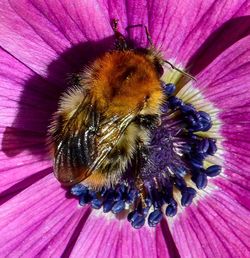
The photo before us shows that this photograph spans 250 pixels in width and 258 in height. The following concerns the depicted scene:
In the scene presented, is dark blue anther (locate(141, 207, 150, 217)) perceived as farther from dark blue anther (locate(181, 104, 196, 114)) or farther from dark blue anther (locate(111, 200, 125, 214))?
dark blue anther (locate(181, 104, 196, 114))

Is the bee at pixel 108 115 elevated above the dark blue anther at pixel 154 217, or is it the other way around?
the bee at pixel 108 115

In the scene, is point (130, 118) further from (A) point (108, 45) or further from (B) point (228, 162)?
(B) point (228, 162)

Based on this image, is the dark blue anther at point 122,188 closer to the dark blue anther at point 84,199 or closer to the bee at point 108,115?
the dark blue anther at point 84,199

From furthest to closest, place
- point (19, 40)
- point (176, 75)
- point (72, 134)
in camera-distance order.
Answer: point (176, 75) → point (19, 40) → point (72, 134)

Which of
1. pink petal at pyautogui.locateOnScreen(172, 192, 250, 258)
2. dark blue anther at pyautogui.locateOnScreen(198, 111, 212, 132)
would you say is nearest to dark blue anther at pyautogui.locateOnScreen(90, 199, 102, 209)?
pink petal at pyautogui.locateOnScreen(172, 192, 250, 258)

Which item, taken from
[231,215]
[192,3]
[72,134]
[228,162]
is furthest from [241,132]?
[72,134]

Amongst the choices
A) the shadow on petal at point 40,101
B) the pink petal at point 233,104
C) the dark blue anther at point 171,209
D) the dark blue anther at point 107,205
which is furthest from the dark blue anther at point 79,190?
the pink petal at point 233,104

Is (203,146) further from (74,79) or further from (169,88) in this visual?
(74,79)
